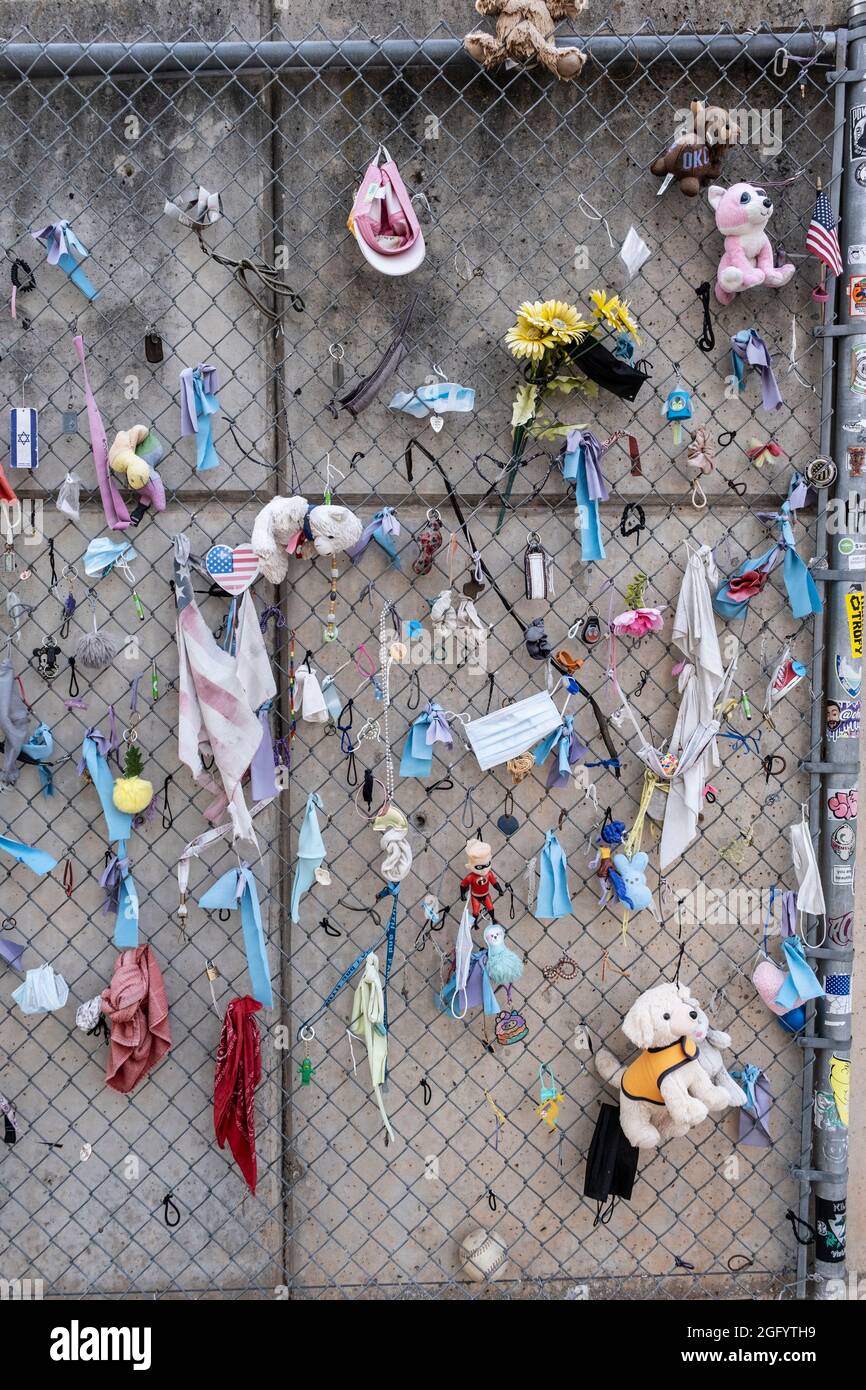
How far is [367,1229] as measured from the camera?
2711mm

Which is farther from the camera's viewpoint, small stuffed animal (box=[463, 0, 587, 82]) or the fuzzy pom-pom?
the fuzzy pom-pom

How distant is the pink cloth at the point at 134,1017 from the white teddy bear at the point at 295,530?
103 centimetres

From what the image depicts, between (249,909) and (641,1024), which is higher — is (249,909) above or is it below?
above

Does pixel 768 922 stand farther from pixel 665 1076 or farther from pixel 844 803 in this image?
pixel 665 1076

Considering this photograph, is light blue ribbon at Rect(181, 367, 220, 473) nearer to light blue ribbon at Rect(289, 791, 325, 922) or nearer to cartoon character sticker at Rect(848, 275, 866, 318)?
light blue ribbon at Rect(289, 791, 325, 922)

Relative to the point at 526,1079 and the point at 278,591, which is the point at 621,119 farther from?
the point at 526,1079

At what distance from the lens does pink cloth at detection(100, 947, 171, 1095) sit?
8.37 ft

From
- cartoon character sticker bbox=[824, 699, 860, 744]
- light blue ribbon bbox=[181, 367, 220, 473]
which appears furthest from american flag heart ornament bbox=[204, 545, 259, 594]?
cartoon character sticker bbox=[824, 699, 860, 744]

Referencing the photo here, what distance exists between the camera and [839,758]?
8.82 ft

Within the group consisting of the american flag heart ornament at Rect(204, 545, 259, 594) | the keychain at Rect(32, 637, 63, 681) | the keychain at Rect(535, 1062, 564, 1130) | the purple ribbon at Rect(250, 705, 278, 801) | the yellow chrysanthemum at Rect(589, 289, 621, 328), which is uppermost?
the yellow chrysanthemum at Rect(589, 289, 621, 328)

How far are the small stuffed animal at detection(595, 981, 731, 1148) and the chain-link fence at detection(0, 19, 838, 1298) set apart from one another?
0.46 ft

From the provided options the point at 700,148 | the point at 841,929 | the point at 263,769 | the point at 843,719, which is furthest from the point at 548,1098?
the point at 700,148

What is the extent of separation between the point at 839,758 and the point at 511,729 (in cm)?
87

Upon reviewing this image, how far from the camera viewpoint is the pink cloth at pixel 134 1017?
2551 millimetres
